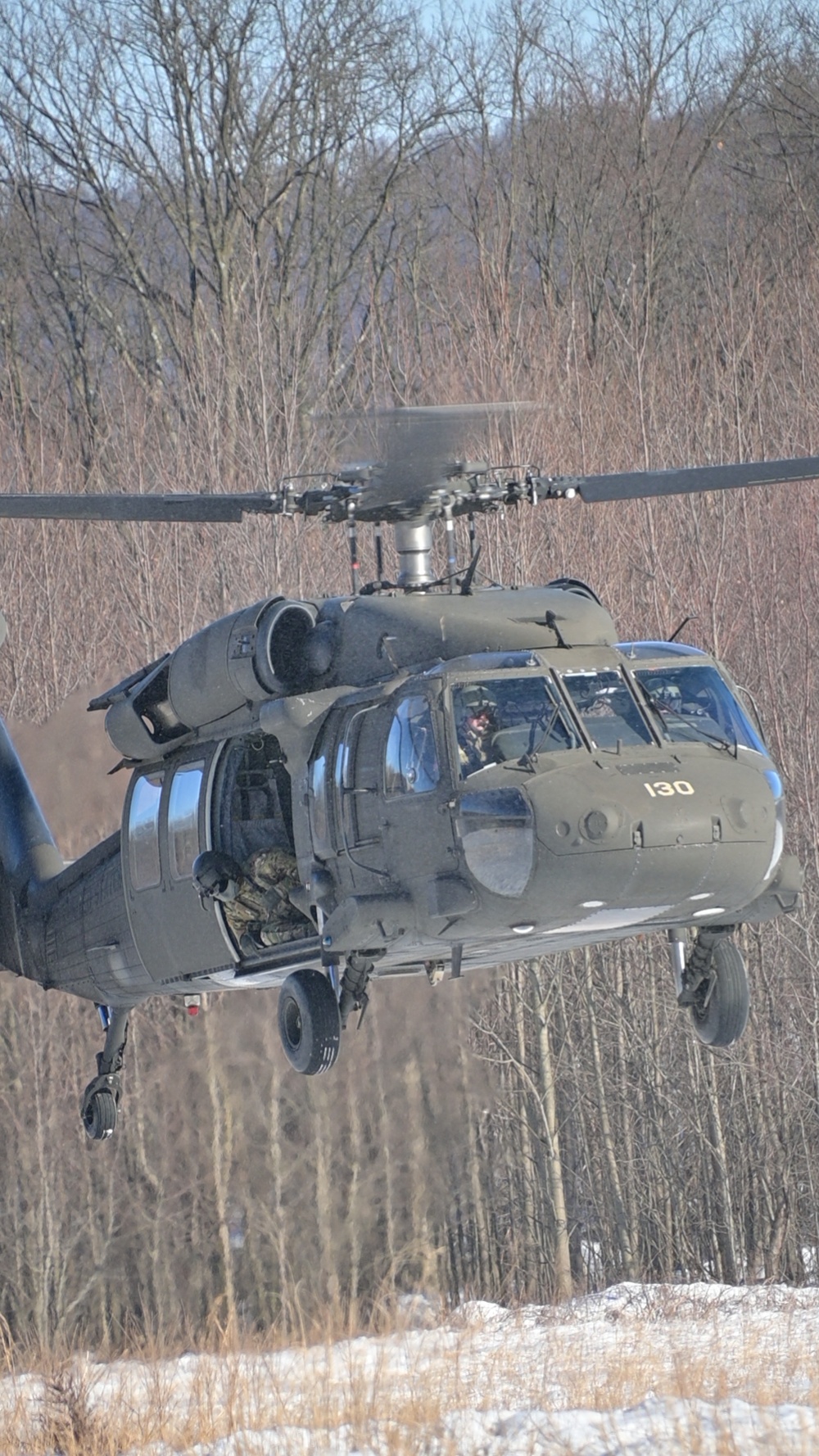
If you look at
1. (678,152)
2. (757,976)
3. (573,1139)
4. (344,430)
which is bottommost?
(573,1139)

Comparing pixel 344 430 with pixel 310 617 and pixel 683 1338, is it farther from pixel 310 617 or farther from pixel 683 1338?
pixel 683 1338

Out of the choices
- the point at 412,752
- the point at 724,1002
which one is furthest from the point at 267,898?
the point at 724,1002

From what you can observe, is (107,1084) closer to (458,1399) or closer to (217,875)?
(217,875)

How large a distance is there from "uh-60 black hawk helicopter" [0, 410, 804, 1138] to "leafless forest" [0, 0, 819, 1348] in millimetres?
4159

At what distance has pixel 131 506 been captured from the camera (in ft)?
32.6

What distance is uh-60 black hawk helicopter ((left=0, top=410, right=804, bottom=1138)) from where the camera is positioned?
8680mm

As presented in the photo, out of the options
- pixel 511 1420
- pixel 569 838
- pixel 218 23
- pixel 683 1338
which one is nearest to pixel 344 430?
pixel 569 838

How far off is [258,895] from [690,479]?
3.28 m

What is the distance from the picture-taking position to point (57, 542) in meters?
27.0

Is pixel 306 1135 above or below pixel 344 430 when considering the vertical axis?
below

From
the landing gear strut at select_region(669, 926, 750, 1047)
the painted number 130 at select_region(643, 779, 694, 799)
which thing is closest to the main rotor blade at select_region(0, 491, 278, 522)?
the painted number 130 at select_region(643, 779, 694, 799)

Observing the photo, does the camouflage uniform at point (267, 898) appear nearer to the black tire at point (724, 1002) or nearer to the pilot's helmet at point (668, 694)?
the black tire at point (724, 1002)

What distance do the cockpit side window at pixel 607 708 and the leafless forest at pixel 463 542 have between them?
20.1ft

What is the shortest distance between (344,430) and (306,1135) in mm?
12578
